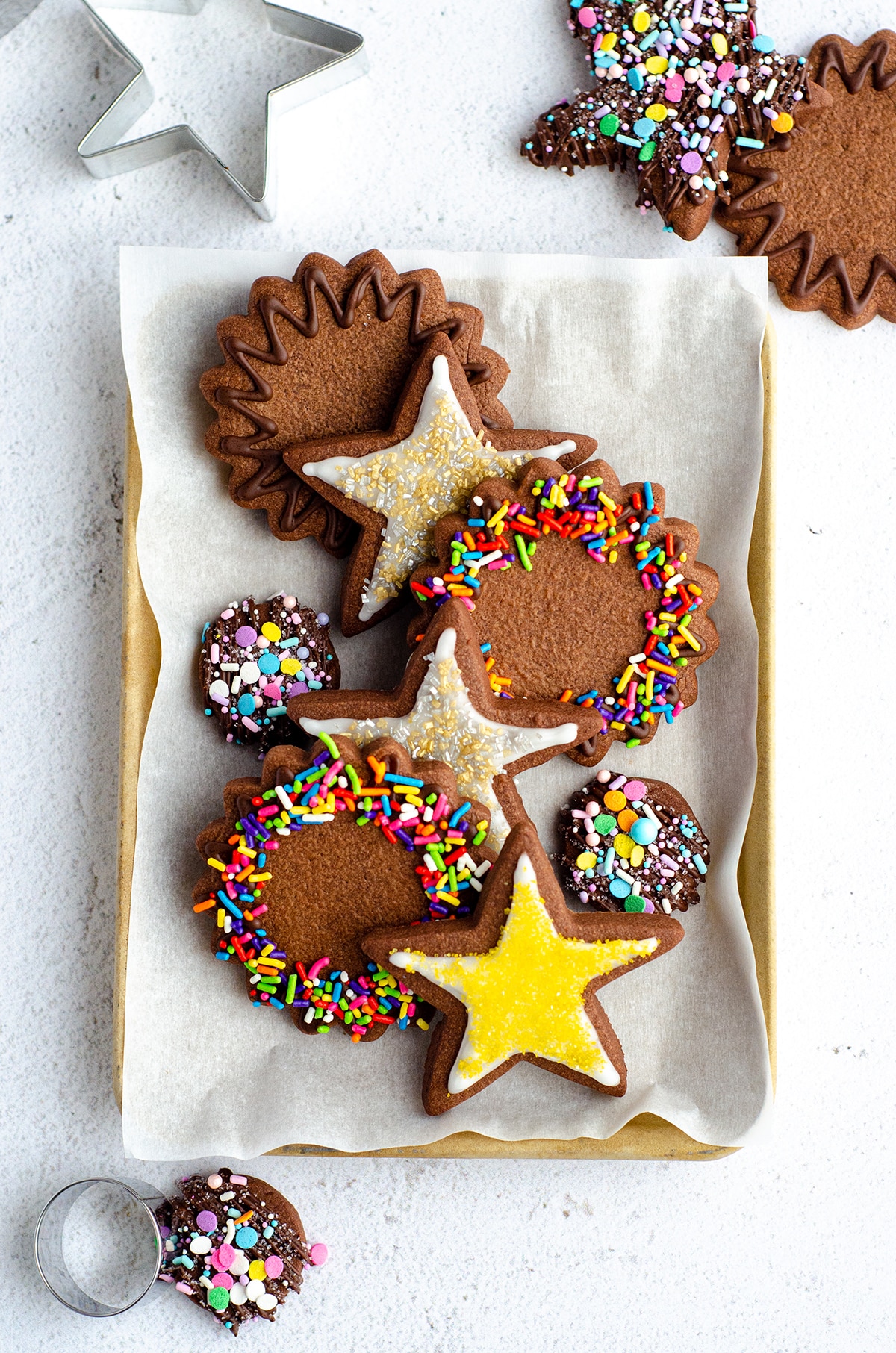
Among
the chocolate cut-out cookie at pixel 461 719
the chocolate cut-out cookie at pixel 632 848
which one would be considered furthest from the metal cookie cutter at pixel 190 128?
the chocolate cut-out cookie at pixel 632 848

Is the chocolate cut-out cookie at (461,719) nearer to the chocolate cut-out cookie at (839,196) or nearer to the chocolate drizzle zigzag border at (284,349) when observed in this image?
the chocolate drizzle zigzag border at (284,349)

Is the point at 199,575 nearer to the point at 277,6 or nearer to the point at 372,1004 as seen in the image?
the point at 372,1004

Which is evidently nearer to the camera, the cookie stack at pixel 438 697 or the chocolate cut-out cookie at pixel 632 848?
the cookie stack at pixel 438 697

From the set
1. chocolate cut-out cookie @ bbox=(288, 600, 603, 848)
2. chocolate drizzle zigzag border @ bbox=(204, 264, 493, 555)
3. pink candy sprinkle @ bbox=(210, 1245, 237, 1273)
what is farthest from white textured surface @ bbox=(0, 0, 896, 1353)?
chocolate cut-out cookie @ bbox=(288, 600, 603, 848)

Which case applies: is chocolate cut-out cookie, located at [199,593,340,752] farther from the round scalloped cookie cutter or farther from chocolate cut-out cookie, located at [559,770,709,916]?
the round scalloped cookie cutter

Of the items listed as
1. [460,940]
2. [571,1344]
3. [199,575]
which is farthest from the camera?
[571,1344]

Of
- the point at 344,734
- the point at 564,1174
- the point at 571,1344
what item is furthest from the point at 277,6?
the point at 571,1344
